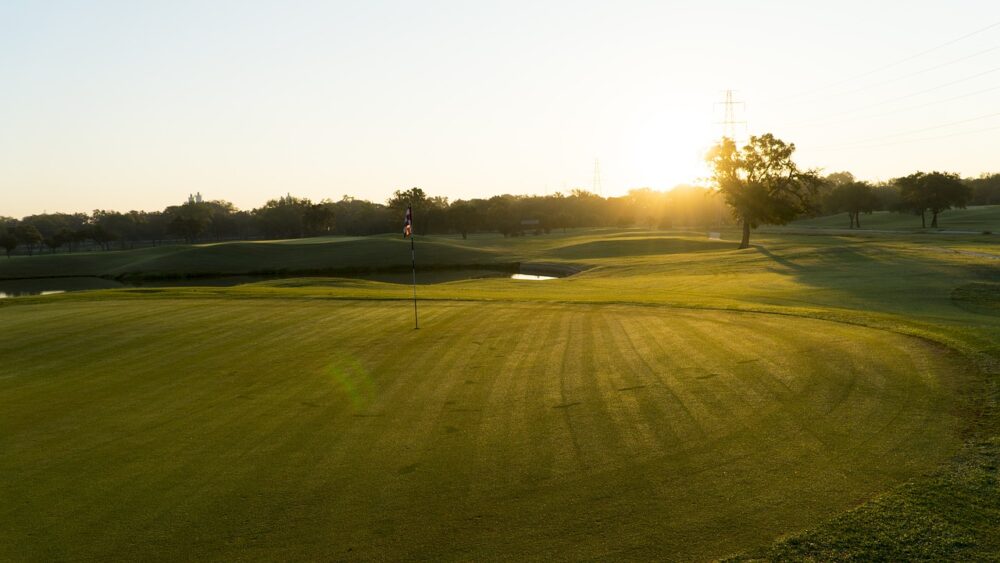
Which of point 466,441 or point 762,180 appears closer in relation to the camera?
point 466,441

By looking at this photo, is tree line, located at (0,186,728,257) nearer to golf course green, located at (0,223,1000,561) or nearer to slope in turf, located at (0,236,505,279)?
slope in turf, located at (0,236,505,279)

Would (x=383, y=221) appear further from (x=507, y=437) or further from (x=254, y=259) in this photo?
(x=507, y=437)

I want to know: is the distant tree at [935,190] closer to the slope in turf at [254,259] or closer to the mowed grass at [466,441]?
the slope in turf at [254,259]

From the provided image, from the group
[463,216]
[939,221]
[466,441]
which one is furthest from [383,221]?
[466,441]

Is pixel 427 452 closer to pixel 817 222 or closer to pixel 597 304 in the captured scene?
pixel 597 304

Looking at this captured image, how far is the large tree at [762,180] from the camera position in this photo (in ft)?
251

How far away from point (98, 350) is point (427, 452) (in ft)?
48.1

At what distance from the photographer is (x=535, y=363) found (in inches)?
691

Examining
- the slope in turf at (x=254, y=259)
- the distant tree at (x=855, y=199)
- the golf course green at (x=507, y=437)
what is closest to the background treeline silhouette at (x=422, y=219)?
the distant tree at (x=855, y=199)

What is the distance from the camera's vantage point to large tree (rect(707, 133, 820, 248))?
7638 cm

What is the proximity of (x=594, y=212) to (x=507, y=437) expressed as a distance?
187 m

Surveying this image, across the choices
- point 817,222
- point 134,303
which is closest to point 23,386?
point 134,303

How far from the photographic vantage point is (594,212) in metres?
196

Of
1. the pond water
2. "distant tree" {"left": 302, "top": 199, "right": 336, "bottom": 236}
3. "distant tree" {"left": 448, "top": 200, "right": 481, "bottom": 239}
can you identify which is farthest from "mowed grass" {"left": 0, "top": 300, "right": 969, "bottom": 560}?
"distant tree" {"left": 302, "top": 199, "right": 336, "bottom": 236}
